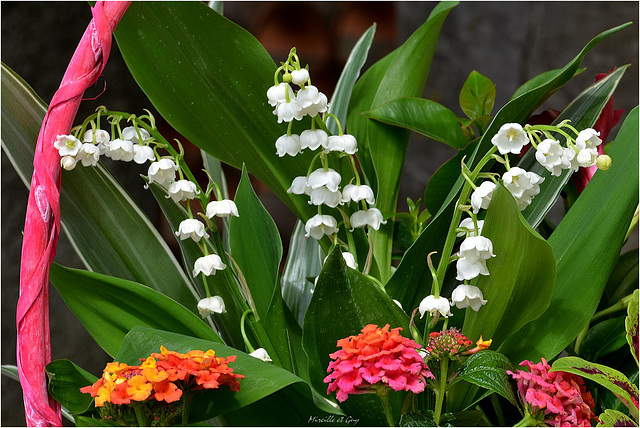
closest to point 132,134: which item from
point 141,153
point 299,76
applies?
point 141,153

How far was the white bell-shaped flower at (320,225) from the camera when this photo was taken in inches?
14.8

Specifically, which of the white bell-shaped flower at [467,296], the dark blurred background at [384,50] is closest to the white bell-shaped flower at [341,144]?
the white bell-shaped flower at [467,296]

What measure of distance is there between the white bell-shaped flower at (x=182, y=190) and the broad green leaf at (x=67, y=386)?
116 millimetres

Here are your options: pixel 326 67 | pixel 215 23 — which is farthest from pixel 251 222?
pixel 326 67

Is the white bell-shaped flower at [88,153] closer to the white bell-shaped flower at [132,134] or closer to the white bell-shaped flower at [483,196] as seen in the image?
the white bell-shaped flower at [132,134]

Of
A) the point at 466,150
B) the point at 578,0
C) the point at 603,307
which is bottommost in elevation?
the point at 603,307

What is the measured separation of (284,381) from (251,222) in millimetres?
157

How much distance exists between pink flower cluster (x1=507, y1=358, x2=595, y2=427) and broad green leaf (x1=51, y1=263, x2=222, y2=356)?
20cm

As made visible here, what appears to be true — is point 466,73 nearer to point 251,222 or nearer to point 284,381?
point 251,222

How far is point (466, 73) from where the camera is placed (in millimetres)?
934

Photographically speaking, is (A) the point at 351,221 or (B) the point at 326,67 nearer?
(A) the point at 351,221

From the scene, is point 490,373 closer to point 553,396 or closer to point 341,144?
point 553,396

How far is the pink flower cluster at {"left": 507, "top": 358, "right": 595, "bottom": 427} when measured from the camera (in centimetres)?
30

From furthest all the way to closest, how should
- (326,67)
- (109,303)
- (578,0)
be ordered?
1. (326,67)
2. (578,0)
3. (109,303)
